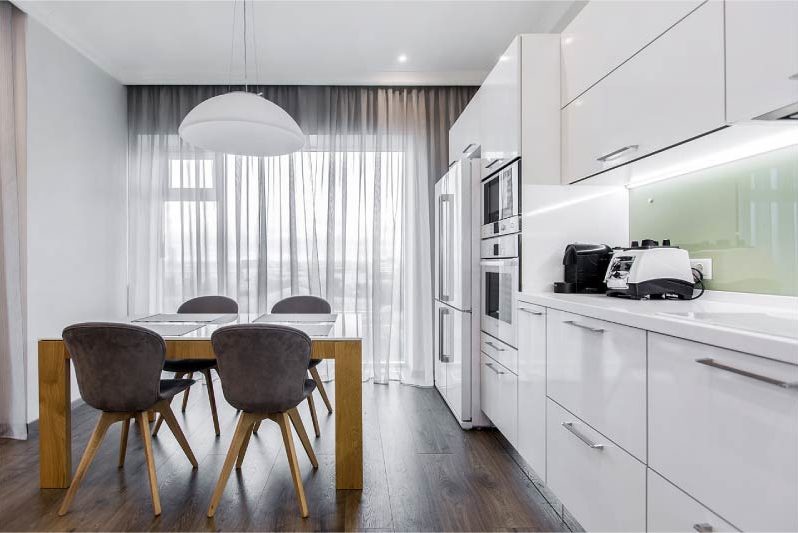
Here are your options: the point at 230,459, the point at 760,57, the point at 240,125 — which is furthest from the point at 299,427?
the point at 760,57

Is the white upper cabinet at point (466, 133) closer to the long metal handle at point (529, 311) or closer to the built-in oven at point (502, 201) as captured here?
the built-in oven at point (502, 201)

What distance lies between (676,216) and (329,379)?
9.94ft

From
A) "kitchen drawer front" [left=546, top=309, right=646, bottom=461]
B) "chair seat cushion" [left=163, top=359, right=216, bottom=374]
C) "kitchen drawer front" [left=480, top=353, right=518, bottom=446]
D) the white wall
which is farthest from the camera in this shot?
the white wall

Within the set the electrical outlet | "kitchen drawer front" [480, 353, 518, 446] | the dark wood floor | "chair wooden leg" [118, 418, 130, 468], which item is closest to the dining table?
the dark wood floor

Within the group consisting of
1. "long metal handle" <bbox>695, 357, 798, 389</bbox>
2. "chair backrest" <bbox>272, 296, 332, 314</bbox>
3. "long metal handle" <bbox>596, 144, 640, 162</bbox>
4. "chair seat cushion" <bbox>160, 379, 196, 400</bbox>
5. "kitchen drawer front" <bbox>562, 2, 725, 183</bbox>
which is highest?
"kitchen drawer front" <bbox>562, 2, 725, 183</bbox>

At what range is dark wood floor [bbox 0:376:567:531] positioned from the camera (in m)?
1.84

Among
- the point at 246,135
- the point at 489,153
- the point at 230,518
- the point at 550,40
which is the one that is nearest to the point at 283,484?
the point at 230,518

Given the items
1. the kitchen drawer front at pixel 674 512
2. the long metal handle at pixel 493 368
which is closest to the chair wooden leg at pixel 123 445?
the long metal handle at pixel 493 368

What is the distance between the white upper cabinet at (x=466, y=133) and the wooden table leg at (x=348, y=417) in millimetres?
1705

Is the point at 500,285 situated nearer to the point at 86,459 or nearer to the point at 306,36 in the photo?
the point at 86,459

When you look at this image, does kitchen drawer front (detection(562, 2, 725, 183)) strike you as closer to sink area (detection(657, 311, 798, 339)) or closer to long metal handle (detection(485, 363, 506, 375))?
sink area (detection(657, 311, 798, 339))

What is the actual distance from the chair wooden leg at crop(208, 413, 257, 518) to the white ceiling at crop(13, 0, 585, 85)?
2.57m

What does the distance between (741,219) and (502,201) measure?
3.70 feet

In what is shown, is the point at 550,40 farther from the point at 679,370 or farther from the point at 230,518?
the point at 230,518
